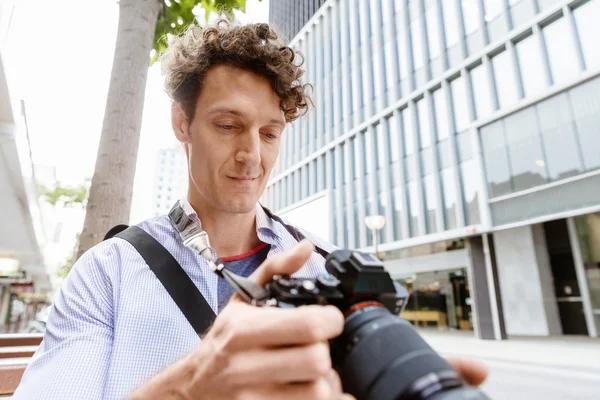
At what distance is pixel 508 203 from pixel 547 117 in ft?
10.6

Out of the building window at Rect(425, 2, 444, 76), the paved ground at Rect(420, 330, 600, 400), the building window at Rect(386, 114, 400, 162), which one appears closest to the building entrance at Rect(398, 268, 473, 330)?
the paved ground at Rect(420, 330, 600, 400)

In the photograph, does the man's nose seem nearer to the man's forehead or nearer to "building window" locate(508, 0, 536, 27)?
the man's forehead

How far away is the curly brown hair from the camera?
1644 mm

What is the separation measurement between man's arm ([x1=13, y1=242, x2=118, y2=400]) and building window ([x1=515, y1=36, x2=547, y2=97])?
1597 cm

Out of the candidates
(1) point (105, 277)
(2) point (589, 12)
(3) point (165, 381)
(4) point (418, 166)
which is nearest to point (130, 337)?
(1) point (105, 277)

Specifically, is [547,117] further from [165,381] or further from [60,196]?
[60,196]

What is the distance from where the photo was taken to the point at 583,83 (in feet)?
40.4

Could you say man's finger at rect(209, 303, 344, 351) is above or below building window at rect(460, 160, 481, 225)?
below

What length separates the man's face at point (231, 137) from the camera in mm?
1520

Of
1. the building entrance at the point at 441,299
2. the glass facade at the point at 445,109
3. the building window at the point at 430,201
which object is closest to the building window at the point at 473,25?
the glass facade at the point at 445,109

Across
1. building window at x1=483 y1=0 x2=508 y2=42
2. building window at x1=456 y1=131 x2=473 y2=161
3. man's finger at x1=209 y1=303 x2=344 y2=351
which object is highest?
building window at x1=483 y1=0 x2=508 y2=42

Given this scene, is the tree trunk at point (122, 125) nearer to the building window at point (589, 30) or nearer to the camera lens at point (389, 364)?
the camera lens at point (389, 364)

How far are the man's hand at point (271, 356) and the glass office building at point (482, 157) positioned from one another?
12698mm

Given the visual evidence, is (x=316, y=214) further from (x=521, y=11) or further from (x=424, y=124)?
(x=521, y=11)
